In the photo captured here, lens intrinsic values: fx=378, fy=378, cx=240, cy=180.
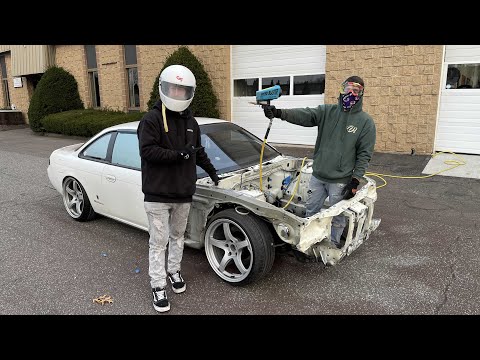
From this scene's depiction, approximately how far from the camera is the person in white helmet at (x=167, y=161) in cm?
283

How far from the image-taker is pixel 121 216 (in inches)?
170

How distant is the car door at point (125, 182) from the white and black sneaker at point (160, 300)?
1.06m

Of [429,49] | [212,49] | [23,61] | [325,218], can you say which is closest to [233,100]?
[212,49]

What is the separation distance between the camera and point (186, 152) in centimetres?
285

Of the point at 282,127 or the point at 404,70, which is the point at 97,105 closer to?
the point at 282,127

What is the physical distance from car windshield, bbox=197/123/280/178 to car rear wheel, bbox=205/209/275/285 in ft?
2.26

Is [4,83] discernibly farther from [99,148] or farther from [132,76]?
[99,148]

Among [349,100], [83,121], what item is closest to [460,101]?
[349,100]

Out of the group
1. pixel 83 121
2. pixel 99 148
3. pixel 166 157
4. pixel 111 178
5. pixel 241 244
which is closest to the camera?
pixel 166 157

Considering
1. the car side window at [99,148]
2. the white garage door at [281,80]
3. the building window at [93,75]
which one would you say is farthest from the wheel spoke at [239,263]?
the building window at [93,75]

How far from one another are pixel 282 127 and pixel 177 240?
818cm

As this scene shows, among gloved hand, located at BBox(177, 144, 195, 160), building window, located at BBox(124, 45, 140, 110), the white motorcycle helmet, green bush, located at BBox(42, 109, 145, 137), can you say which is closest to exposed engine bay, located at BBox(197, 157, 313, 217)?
gloved hand, located at BBox(177, 144, 195, 160)

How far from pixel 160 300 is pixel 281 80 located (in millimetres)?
8863

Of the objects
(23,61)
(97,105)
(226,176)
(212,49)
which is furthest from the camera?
(23,61)
